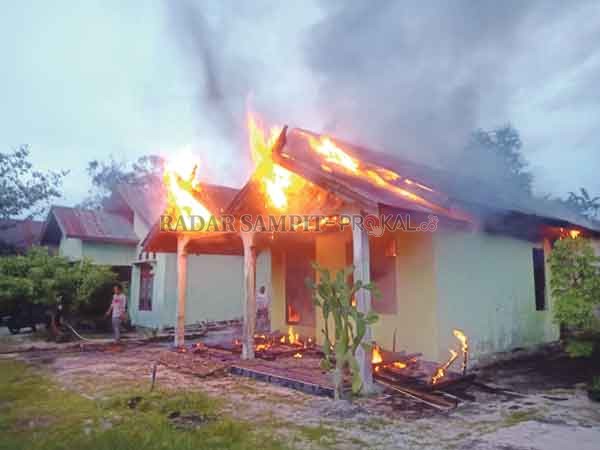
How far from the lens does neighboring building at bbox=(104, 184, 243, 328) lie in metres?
16.3

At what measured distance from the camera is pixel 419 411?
5.70 metres

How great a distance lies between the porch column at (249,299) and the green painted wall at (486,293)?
3.74 metres

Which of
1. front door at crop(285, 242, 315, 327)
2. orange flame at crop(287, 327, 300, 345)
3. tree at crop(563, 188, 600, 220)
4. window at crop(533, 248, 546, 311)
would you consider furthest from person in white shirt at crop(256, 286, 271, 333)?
tree at crop(563, 188, 600, 220)

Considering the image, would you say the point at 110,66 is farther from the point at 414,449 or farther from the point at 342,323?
the point at 414,449

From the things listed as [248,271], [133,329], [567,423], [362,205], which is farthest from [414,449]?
[133,329]

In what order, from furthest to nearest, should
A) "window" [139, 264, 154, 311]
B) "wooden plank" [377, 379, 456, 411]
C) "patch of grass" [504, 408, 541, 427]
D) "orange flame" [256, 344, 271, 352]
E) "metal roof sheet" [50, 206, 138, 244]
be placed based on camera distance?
"window" [139, 264, 154, 311] → "metal roof sheet" [50, 206, 138, 244] → "orange flame" [256, 344, 271, 352] → "wooden plank" [377, 379, 456, 411] → "patch of grass" [504, 408, 541, 427]

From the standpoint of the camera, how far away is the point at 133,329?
667 inches

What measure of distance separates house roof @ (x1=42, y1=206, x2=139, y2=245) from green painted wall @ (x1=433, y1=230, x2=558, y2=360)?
13.5m

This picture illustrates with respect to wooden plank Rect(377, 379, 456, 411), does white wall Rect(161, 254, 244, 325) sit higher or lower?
higher

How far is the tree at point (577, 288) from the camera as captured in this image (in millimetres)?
7027

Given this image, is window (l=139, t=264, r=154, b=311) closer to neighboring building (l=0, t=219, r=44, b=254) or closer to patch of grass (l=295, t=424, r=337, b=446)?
neighboring building (l=0, t=219, r=44, b=254)

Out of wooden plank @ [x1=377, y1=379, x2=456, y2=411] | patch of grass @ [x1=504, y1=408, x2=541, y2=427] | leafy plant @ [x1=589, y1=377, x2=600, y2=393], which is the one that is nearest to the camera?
patch of grass @ [x1=504, y1=408, x2=541, y2=427]

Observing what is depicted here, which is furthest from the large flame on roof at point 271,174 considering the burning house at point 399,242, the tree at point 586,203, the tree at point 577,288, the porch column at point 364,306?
the tree at point 586,203

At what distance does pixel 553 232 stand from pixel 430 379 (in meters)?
6.05
